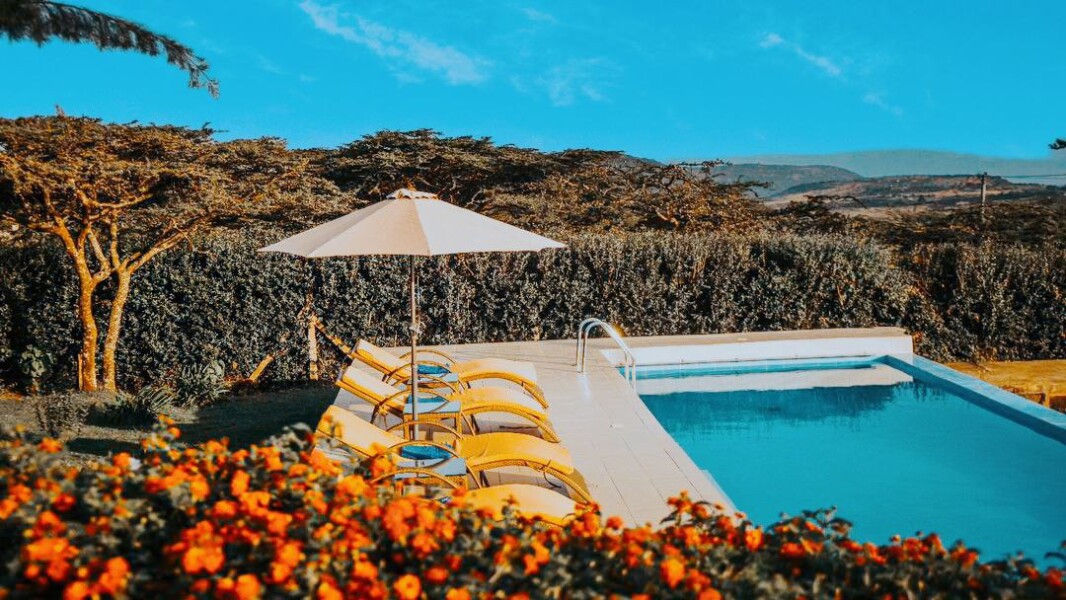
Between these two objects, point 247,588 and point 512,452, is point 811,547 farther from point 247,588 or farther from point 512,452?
point 512,452

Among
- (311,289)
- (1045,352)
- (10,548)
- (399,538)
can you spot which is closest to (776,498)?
(399,538)

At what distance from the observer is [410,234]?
18.7 feet

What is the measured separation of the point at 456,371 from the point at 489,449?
2823 millimetres

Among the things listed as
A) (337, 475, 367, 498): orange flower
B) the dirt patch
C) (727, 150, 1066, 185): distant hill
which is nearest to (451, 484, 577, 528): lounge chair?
(337, 475, 367, 498): orange flower

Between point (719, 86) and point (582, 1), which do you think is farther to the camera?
point (719, 86)

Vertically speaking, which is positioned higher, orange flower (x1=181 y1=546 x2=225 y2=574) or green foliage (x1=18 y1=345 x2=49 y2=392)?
orange flower (x1=181 y1=546 x2=225 y2=574)

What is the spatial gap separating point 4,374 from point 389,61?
1047 inches

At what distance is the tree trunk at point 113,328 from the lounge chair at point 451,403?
411 cm

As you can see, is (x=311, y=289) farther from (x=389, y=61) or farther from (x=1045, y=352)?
(x=389, y=61)

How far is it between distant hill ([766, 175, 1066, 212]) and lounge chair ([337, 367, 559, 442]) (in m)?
29.6

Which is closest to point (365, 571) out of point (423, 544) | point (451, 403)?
point (423, 544)

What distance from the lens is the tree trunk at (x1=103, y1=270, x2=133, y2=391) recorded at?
997 cm

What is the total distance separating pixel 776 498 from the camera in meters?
7.08

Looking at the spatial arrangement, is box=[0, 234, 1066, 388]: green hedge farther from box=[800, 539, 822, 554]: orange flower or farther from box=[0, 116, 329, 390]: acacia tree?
box=[800, 539, 822, 554]: orange flower
